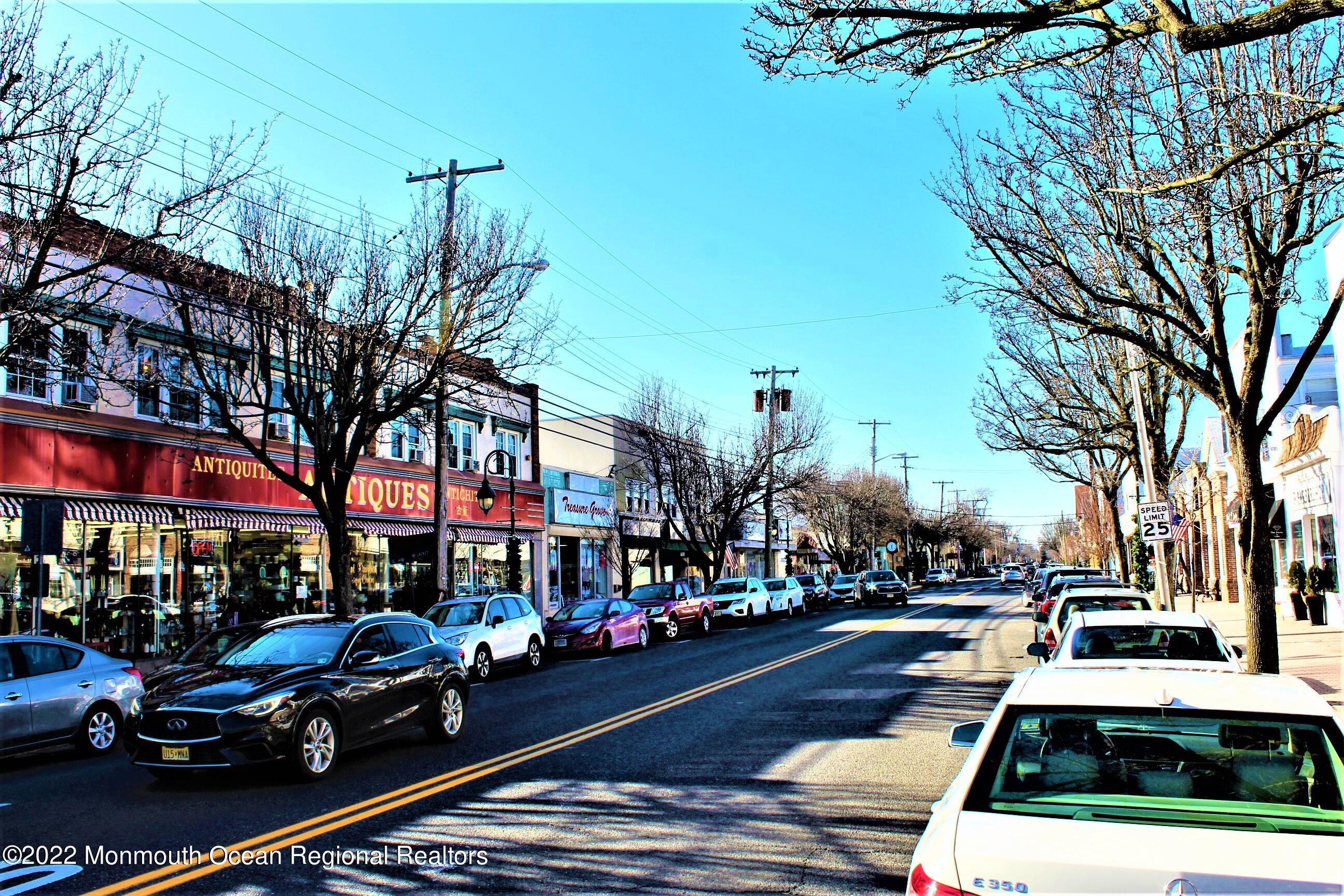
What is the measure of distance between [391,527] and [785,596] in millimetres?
19271

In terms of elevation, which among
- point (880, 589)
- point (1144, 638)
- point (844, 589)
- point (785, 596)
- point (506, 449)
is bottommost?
point (844, 589)

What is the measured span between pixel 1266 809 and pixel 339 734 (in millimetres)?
8524

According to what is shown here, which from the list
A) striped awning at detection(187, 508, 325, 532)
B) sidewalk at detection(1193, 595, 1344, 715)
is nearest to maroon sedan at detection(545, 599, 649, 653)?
striped awning at detection(187, 508, 325, 532)

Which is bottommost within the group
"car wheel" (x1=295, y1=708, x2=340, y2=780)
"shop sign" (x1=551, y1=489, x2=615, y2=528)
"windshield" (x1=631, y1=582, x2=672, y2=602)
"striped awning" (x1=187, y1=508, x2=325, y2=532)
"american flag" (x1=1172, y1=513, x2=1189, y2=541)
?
"car wheel" (x1=295, y1=708, x2=340, y2=780)

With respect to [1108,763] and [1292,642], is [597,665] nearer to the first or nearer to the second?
[1292,642]

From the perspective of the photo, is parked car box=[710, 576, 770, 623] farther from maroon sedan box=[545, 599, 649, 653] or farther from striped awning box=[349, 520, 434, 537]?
striped awning box=[349, 520, 434, 537]

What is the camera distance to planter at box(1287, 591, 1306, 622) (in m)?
25.8

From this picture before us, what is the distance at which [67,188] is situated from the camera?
1288 cm

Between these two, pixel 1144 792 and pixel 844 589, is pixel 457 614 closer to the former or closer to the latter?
pixel 1144 792

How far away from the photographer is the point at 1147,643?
1040 centimetres

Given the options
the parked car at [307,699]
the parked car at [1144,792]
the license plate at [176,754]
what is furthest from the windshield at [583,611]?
the parked car at [1144,792]

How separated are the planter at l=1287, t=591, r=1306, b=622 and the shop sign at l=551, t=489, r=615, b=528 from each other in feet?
78.3

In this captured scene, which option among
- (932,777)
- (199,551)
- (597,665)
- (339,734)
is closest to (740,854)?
(932,777)

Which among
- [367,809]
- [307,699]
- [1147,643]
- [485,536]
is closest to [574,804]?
[367,809]
